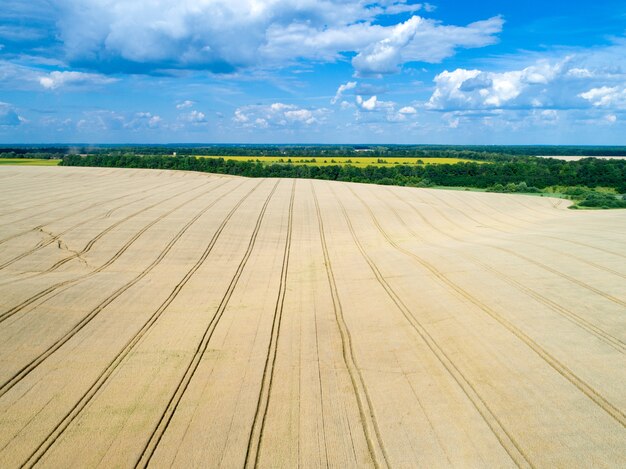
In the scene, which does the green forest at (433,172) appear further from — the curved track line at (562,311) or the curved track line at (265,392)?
the curved track line at (265,392)

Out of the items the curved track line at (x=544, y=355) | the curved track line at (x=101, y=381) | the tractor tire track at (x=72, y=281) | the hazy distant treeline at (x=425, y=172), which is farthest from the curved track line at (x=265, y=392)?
the hazy distant treeline at (x=425, y=172)

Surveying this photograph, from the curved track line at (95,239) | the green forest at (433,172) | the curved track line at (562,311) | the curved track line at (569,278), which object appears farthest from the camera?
the green forest at (433,172)

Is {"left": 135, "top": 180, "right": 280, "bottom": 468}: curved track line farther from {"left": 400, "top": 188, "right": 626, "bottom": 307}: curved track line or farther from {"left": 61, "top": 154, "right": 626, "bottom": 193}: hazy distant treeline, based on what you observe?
{"left": 61, "top": 154, "right": 626, "bottom": 193}: hazy distant treeline

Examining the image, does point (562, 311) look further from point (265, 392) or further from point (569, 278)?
point (265, 392)

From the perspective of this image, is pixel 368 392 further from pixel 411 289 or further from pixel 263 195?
pixel 263 195

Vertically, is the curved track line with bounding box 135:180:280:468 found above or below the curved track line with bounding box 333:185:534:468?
below

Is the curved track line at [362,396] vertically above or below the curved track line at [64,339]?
below

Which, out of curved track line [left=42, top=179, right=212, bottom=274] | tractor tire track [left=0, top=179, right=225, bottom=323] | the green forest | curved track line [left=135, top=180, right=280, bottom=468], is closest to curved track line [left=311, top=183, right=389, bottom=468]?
curved track line [left=135, top=180, right=280, bottom=468]
